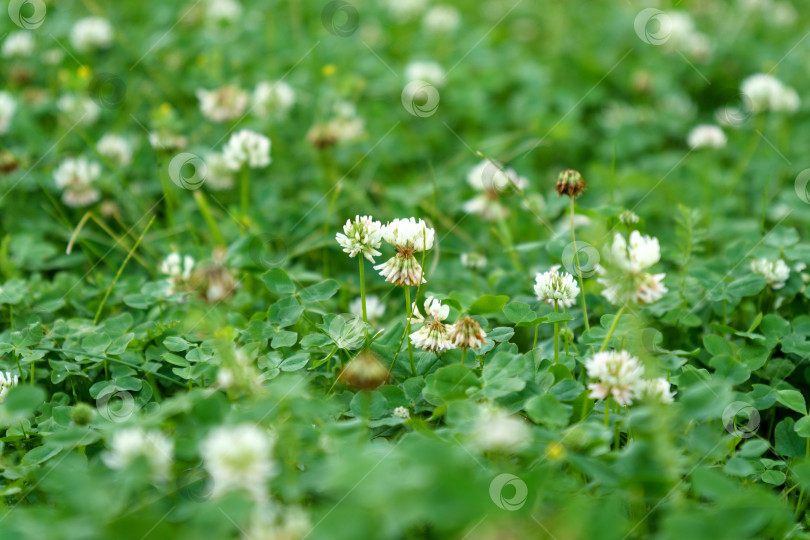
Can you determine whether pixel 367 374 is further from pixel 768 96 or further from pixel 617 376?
pixel 768 96

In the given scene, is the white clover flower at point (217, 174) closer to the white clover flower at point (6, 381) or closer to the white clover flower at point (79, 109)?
the white clover flower at point (79, 109)

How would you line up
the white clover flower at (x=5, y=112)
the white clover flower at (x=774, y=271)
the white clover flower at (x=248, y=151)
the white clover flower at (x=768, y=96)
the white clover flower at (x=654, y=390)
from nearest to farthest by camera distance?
the white clover flower at (x=654, y=390) < the white clover flower at (x=774, y=271) < the white clover flower at (x=248, y=151) < the white clover flower at (x=5, y=112) < the white clover flower at (x=768, y=96)

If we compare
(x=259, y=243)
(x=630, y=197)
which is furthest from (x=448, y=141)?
(x=259, y=243)

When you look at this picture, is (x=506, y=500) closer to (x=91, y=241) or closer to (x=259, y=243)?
(x=259, y=243)

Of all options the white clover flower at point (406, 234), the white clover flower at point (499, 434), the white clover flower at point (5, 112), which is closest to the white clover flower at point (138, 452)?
the white clover flower at point (499, 434)

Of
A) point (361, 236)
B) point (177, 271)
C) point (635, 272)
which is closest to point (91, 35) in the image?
point (177, 271)
